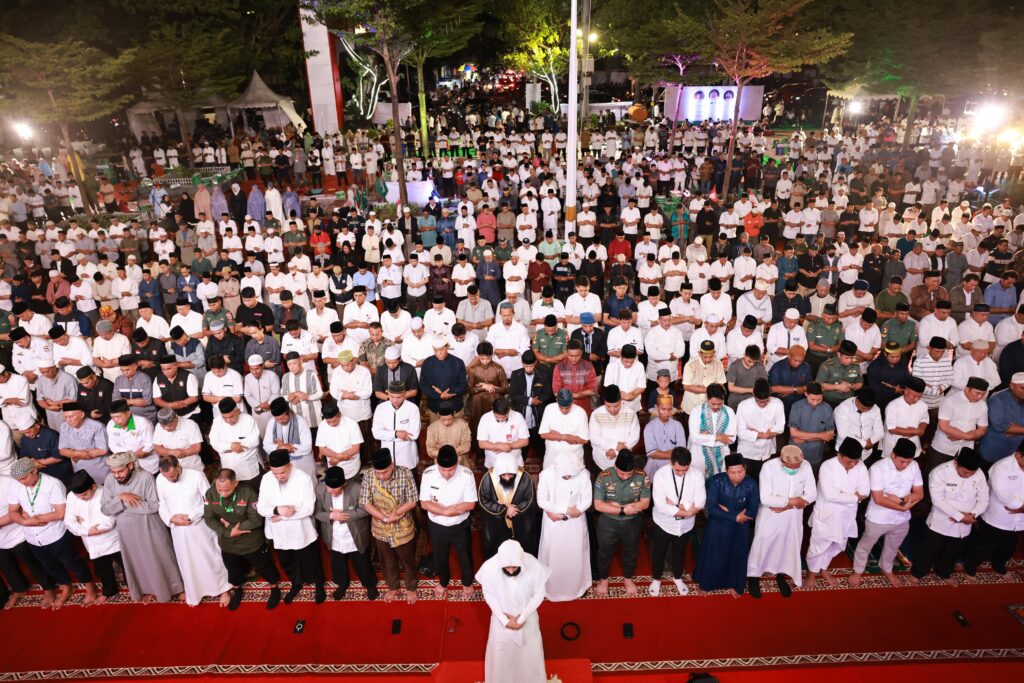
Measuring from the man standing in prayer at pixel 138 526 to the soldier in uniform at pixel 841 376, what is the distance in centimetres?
723

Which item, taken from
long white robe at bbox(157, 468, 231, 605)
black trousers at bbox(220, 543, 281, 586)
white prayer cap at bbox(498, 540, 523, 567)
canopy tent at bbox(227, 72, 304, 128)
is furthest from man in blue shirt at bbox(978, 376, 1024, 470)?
canopy tent at bbox(227, 72, 304, 128)

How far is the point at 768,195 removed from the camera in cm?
1995

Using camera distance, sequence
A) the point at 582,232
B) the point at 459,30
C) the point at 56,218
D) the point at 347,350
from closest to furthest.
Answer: the point at 347,350 → the point at 582,232 → the point at 56,218 → the point at 459,30

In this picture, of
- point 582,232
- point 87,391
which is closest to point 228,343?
point 87,391

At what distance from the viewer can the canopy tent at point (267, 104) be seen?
2639 cm

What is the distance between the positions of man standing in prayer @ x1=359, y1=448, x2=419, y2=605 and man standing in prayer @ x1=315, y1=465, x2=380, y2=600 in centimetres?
10

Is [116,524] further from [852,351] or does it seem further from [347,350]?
[852,351]

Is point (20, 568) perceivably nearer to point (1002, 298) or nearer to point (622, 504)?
point (622, 504)

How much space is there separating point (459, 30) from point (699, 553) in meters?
23.0

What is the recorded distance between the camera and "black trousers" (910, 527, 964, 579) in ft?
20.4

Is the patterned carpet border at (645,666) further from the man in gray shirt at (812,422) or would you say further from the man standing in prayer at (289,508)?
the man in gray shirt at (812,422)

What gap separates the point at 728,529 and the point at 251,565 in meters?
4.76

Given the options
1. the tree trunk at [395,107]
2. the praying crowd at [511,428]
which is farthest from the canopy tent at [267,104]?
the praying crowd at [511,428]

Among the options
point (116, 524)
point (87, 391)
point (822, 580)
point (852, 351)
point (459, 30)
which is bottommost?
point (822, 580)
